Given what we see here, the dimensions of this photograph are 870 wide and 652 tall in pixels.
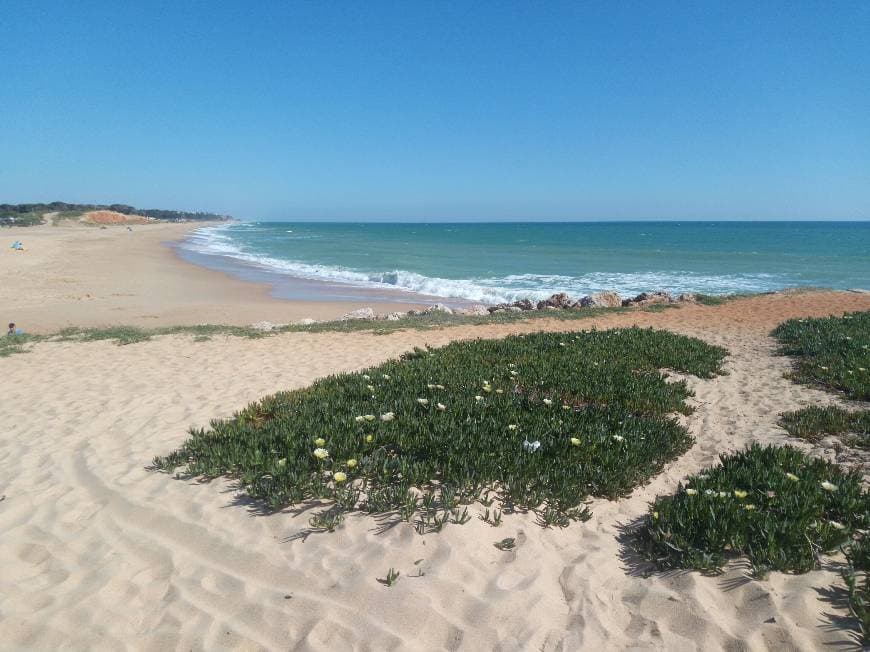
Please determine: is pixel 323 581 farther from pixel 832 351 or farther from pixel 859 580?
pixel 832 351

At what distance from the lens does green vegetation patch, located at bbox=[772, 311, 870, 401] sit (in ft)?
22.0

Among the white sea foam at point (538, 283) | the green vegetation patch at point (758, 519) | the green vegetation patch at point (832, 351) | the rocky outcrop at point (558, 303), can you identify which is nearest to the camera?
the green vegetation patch at point (758, 519)

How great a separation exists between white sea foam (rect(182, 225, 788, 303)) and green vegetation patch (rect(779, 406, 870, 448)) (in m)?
18.7

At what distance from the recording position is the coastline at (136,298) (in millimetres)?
16859

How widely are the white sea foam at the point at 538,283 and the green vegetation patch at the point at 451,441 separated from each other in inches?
716

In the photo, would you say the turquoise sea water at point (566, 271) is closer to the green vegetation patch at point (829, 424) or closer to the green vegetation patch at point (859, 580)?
the green vegetation patch at point (829, 424)

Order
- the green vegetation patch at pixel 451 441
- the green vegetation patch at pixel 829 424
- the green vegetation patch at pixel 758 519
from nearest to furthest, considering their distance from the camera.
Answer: the green vegetation patch at pixel 758 519, the green vegetation patch at pixel 451 441, the green vegetation patch at pixel 829 424

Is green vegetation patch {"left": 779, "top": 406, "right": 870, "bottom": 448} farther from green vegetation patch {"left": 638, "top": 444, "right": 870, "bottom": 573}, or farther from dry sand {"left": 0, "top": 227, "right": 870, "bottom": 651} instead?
green vegetation patch {"left": 638, "top": 444, "right": 870, "bottom": 573}

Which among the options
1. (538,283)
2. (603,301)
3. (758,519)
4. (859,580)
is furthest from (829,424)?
(538,283)

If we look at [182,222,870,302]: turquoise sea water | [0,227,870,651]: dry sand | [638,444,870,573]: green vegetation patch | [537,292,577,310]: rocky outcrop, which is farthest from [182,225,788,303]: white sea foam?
[0,227,870,651]: dry sand

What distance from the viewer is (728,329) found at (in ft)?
39.5

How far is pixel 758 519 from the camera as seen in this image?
132 inches

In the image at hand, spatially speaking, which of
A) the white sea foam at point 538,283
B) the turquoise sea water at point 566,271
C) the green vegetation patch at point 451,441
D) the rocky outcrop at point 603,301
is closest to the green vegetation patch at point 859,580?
the green vegetation patch at point 451,441

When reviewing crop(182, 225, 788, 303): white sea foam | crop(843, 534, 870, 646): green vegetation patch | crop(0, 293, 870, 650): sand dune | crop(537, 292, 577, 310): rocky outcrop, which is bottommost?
crop(182, 225, 788, 303): white sea foam
